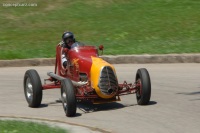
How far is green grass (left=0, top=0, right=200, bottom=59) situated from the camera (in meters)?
19.7

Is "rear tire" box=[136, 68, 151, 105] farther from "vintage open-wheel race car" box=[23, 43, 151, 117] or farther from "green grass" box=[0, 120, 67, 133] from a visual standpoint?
"green grass" box=[0, 120, 67, 133]

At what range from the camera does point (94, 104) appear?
12.4 m

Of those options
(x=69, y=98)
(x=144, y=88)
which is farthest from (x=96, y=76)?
(x=144, y=88)

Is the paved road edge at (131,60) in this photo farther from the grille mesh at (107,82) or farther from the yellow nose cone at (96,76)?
the grille mesh at (107,82)

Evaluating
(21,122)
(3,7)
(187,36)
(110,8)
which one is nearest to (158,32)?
(187,36)

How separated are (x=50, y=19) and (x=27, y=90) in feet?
37.5

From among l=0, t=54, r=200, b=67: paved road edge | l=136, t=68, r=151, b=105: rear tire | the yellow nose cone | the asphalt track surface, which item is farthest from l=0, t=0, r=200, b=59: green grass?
the yellow nose cone

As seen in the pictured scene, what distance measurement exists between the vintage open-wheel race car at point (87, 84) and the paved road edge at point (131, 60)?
19.1 feet

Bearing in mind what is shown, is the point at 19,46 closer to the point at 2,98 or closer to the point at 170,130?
the point at 2,98

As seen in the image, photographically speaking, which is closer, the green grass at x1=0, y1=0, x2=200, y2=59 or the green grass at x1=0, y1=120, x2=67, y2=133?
the green grass at x1=0, y1=120, x2=67, y2=133

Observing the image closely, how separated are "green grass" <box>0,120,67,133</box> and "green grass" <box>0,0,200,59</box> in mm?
8943

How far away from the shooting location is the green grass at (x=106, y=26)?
19734mm

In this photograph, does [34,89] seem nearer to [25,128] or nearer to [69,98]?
[69,98]

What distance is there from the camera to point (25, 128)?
967 centimetres
